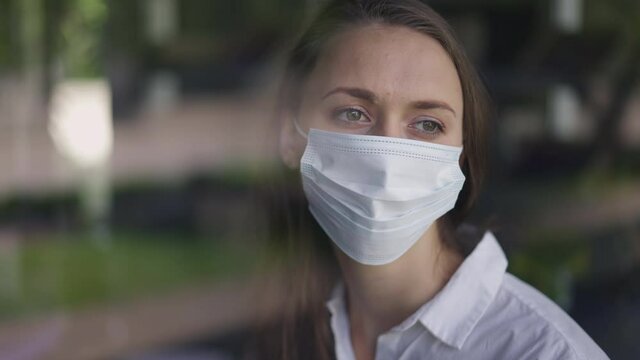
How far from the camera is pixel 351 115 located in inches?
50.2

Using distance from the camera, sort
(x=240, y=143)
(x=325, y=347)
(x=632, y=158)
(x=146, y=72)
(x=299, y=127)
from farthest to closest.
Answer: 1. (x=146, y=72)
2. (x=240, y=143)
3. (x=632, y=158)
4. (x=325, y=347)
5. (x=299, y=127)

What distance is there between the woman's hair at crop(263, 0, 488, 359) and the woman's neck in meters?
0.03

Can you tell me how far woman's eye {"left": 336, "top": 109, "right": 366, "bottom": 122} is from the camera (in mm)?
1269

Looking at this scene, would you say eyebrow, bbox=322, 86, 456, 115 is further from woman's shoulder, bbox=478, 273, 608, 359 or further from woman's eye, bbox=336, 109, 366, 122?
woman's shoulder, bbox=478, 273, 608, 359

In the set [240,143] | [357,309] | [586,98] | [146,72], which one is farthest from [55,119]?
[357,309]

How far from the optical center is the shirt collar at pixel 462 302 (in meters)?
1.30

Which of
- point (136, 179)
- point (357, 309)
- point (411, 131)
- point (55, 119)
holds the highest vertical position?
point (411, 131)

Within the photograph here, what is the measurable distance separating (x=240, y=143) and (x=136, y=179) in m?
1.01

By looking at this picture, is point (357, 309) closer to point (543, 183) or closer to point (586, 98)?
point (586, 98)

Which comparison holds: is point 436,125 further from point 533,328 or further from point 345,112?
point 533,328

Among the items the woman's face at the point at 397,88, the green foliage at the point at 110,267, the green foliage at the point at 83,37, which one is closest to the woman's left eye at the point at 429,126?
the woman's face at the point at 397,88

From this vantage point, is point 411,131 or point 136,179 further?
point 136,179

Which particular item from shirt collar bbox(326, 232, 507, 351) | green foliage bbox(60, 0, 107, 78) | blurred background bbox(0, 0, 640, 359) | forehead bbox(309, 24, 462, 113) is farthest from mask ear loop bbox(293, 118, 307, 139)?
green foliage bbox(60, 0, 107, 78)

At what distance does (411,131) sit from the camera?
48.9 inches
